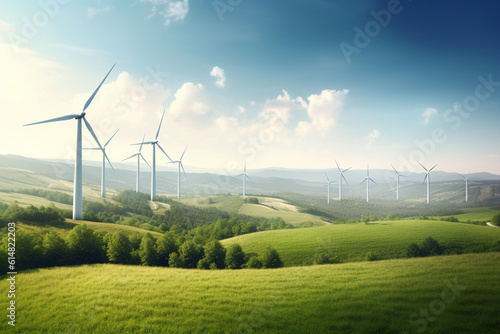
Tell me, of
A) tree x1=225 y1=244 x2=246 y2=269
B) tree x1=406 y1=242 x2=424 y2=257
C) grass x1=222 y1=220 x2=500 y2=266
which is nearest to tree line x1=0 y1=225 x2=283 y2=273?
tree x1=225 y1=244 x2=246 y2=269

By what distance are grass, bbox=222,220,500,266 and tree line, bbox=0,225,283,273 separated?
11.2 m

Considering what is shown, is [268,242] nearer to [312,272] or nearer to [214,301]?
[312,272]

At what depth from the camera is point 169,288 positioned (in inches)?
899

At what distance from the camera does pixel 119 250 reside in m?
36.3

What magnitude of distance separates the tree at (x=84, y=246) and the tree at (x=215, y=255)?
14.2m

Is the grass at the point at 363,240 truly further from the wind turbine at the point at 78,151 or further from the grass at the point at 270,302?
the wind turbine at the point at 78,151

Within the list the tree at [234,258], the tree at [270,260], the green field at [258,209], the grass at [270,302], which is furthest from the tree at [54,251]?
the green field at [258,209]

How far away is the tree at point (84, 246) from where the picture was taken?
110 feet

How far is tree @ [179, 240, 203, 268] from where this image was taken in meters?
37.7

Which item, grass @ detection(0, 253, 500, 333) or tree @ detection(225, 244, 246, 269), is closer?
grass @ detection(0, 253, 500, 333)

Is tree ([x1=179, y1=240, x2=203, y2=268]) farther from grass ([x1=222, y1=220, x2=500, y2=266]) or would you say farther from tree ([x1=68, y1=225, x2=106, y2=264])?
grass ([x1=222, y1=220, x2=500, y2=266])

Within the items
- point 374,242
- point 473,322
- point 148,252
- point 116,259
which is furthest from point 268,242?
point 473,322

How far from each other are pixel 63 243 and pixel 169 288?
19.1 metres

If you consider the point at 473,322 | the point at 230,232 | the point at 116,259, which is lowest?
the point at 230,232
